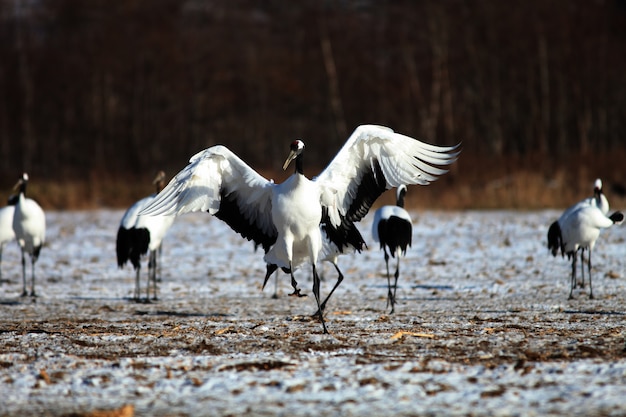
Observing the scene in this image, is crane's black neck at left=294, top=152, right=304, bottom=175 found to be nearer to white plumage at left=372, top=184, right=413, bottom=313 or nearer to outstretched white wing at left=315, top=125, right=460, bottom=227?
outstretched white wing at left=315, top=125, right=460, bottom=227

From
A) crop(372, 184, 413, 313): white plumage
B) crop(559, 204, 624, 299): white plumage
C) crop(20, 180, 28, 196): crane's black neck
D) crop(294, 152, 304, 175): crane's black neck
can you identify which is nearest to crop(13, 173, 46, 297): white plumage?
crop(20, 180, 28, 196): crane's black neck

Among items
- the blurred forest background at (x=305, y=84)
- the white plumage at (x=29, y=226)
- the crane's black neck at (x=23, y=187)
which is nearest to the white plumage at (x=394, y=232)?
the white plumage at (x=29, y=226)

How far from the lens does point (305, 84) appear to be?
144ft

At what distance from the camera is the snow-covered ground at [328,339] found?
5.45 meters

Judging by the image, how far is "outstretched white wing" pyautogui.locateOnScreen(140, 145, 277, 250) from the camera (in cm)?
902

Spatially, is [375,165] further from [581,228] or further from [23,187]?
[23,187]

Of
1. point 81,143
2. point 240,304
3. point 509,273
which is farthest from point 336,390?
point 81,143

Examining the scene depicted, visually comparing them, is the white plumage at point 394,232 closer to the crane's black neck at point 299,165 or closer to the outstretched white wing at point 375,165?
the outstretched white wing at point 375,165

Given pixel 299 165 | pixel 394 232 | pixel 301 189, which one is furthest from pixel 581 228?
pixel 301 189

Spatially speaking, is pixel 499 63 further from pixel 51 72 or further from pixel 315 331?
pixel 315 331

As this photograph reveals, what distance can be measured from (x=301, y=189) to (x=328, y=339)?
73.7 inches

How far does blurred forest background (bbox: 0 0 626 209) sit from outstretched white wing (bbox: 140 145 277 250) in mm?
21733

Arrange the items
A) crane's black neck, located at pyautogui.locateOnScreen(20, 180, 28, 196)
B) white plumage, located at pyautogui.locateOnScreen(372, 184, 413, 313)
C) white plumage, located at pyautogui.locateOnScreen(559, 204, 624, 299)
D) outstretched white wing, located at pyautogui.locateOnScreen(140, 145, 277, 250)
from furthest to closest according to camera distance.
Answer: crane's black neck, located at pyautogui.locateOnScreen(20, 180, 28, 196) → white plumage, located at pyautogui.locateOnScreen(559, 204, 624, 299) → white plumage, located at pyautogui.locateOnScreen(372, 184, 413, 313) → outstretched white wing, located at pyautogui.locateOnScreen(140, 145, 277, 250)

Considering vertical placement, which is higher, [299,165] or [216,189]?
[299,165]
